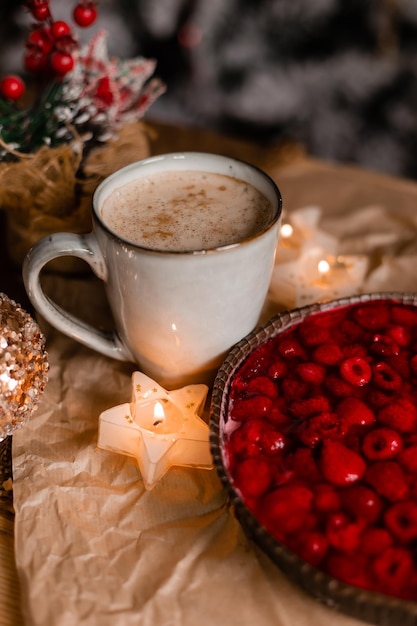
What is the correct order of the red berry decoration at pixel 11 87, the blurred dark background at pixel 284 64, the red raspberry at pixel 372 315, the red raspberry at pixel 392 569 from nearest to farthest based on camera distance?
the red raspberry at pixel 392 569
the red raspberry at pixel 372 315
the red berry decoration at pixel 11 87
the blurred dark background at pixel 284 64

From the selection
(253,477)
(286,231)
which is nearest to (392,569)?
(253,477)

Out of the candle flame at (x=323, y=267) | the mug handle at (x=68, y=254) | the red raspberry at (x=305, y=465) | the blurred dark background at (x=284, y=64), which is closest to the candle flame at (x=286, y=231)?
the candle flame at (x=323, y=267)

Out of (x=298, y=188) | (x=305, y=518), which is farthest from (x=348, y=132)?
(x=305, y=518)

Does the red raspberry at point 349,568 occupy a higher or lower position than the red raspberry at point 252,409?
lower

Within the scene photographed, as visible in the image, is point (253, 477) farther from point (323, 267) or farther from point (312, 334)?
point (323, 267)

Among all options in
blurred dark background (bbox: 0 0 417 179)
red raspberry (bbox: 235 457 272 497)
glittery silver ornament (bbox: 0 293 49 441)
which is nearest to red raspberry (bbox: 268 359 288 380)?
red raspberry (bbox: 235 457 272 497)

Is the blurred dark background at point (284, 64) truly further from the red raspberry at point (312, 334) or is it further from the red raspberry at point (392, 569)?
the red raspberry at point (392, 569)

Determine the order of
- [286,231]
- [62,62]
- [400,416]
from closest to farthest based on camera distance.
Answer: [400,416] < [62,62] < [286,231]

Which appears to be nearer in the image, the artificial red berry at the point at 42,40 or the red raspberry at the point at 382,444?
the red raspberry at the point at 382,444
